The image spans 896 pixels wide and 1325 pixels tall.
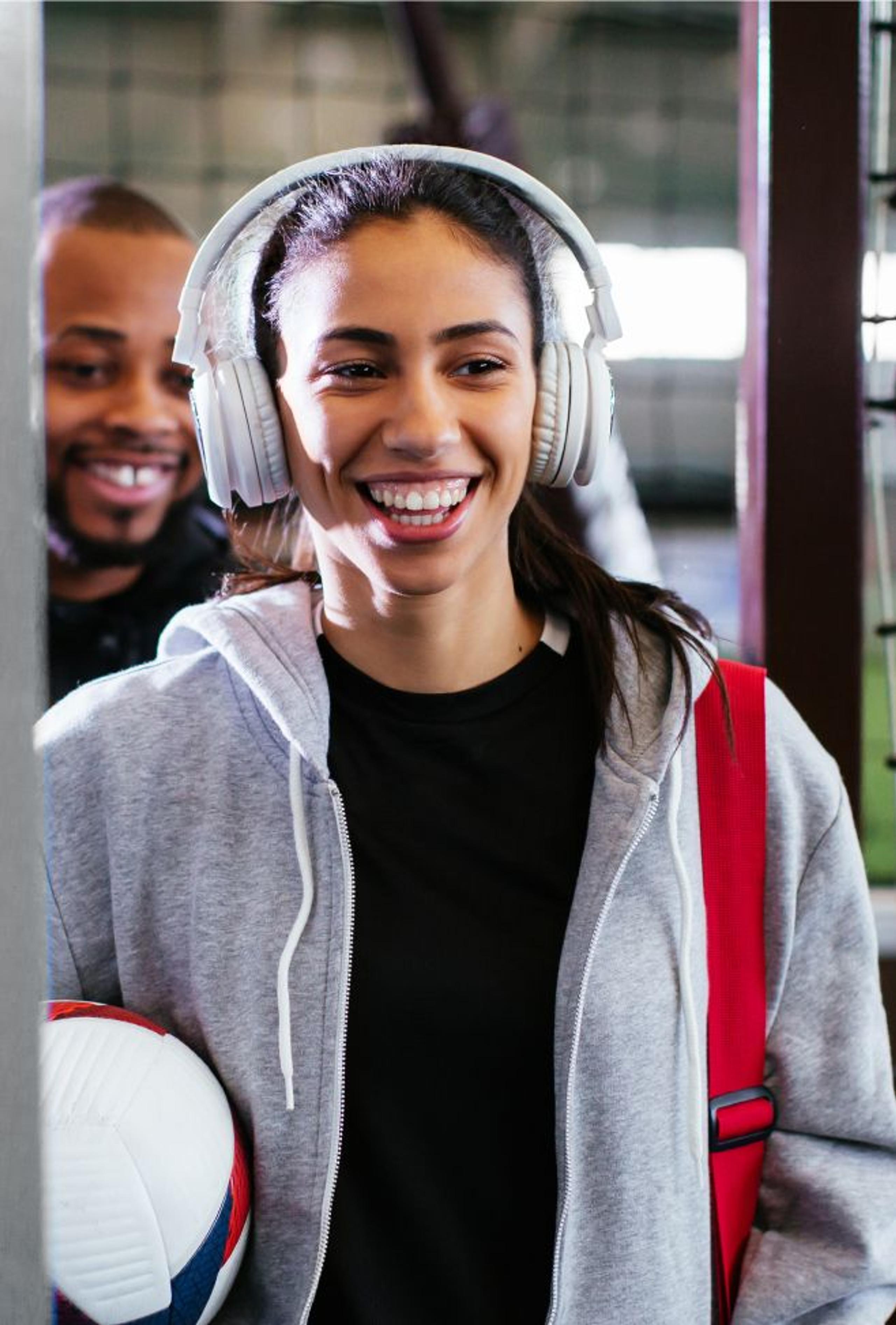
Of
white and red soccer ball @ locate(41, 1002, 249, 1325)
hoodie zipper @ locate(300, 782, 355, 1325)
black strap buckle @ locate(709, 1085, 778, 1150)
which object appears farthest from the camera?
black strap buckle @ locate(709, 1085, 778, 1150)

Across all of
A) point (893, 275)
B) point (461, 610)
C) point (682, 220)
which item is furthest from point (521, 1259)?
point (682, 220)

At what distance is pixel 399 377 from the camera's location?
Result: 3.84 ft

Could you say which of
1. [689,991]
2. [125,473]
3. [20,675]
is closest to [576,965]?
[689,991]

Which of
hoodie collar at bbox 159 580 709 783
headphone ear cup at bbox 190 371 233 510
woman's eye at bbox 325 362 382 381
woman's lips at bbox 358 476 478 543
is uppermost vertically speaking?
woman's eye at bbox 325 362 382 381

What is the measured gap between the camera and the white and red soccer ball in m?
1.05

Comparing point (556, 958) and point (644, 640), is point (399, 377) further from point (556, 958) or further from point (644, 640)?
point (556, 958)

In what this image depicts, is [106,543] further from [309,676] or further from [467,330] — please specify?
[467,330]

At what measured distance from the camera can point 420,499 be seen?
115 centimetres

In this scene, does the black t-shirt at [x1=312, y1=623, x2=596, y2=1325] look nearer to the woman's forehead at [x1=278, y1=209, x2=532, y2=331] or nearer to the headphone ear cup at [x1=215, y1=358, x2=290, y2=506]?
the headphone ear cup at [x1=215, y1=358, x2=290, y2=506]

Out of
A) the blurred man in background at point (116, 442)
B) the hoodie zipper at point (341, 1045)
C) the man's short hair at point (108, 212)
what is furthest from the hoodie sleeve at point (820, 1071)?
the man's short hair at point (108, 212)

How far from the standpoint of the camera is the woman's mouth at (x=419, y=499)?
3.79 ft

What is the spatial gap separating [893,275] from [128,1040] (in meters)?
1.77

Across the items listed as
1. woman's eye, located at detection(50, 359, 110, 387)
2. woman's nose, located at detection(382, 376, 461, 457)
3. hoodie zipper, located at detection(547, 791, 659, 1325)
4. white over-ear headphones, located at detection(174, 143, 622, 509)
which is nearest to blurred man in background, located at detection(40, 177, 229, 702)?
woman's eye, located at detection(50, 359, 110, 387)

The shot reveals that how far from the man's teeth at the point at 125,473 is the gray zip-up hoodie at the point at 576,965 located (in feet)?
2.76
